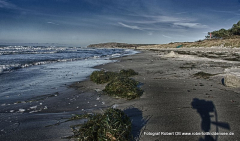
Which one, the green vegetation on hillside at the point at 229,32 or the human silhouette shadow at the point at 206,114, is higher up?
the green vegetation on hillside at the point at 229,32

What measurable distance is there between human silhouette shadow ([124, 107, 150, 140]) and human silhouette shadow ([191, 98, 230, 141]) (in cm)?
115

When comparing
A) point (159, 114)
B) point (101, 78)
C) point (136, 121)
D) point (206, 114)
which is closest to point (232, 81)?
point (206, 114)

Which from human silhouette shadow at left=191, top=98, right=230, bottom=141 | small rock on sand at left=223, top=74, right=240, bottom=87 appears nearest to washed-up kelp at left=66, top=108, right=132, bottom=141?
human silhouette shadow at left=191, top=98, right=230, bottom=141

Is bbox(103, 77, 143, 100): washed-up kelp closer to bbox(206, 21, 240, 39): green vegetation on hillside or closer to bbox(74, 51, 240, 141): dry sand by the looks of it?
bbox(74, 51, 240, 141): dry sand

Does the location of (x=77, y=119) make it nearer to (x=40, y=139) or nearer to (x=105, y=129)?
(x=40, y=139)

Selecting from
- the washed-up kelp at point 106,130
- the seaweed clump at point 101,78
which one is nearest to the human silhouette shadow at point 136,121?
the washed-up kelp at point 106,130

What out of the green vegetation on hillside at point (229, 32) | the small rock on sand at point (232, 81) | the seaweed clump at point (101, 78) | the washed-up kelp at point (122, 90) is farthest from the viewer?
the green vegetation on hillside at point (229, 32)

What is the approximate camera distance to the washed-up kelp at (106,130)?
8.07 feet

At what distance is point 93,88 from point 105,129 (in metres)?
4.12

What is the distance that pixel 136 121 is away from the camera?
11.2 ft

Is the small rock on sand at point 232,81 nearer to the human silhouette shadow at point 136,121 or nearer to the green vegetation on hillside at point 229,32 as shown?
the human silhouette shadow at point 136,121

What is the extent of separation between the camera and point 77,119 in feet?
11.6

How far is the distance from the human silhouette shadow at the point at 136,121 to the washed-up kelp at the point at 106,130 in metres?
0.23

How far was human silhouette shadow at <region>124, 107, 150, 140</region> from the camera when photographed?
9.54ft
